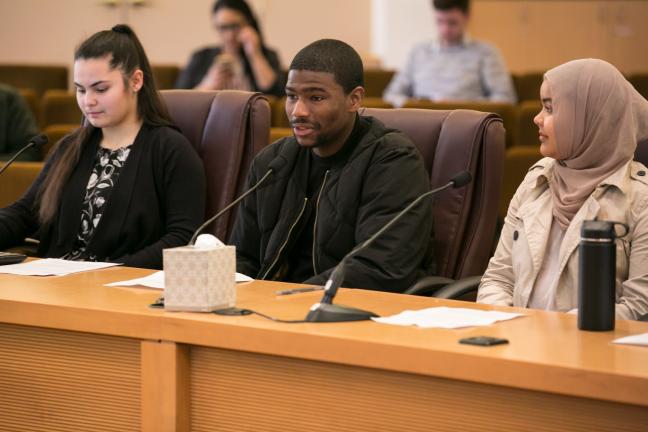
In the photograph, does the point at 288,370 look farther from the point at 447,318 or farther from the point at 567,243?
the point at 567,243

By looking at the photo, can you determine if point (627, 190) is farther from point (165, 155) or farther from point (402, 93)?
point (402, 93)

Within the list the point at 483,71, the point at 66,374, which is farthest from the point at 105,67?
the point at 483,71

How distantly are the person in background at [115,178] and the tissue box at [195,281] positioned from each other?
3.26 ft

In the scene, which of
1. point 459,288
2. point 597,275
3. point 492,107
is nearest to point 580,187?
point 459,288

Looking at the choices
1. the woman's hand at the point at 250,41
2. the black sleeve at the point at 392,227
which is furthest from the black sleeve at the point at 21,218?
the woman's hand at the point at 250,41

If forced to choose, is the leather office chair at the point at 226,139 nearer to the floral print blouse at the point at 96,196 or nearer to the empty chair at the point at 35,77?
the floral print blouse at the point at 96,196

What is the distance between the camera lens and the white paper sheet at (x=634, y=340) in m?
1.70

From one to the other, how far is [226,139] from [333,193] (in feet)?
1.96

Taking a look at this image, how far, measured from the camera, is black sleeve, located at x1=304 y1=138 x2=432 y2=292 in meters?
2.50

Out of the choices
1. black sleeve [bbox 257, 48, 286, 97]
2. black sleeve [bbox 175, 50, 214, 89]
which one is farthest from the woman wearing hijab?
black sleeve [bbox 175, 50, 214, 89]

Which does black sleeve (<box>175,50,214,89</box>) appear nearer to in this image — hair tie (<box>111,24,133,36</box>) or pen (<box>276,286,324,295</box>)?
hair tie (<box>111,24,133,36</box>)

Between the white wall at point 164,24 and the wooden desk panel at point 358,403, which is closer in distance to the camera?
the wooden desk panel at point 358,403

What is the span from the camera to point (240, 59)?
5.66m

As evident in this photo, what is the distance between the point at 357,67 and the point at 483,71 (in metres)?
3.30
